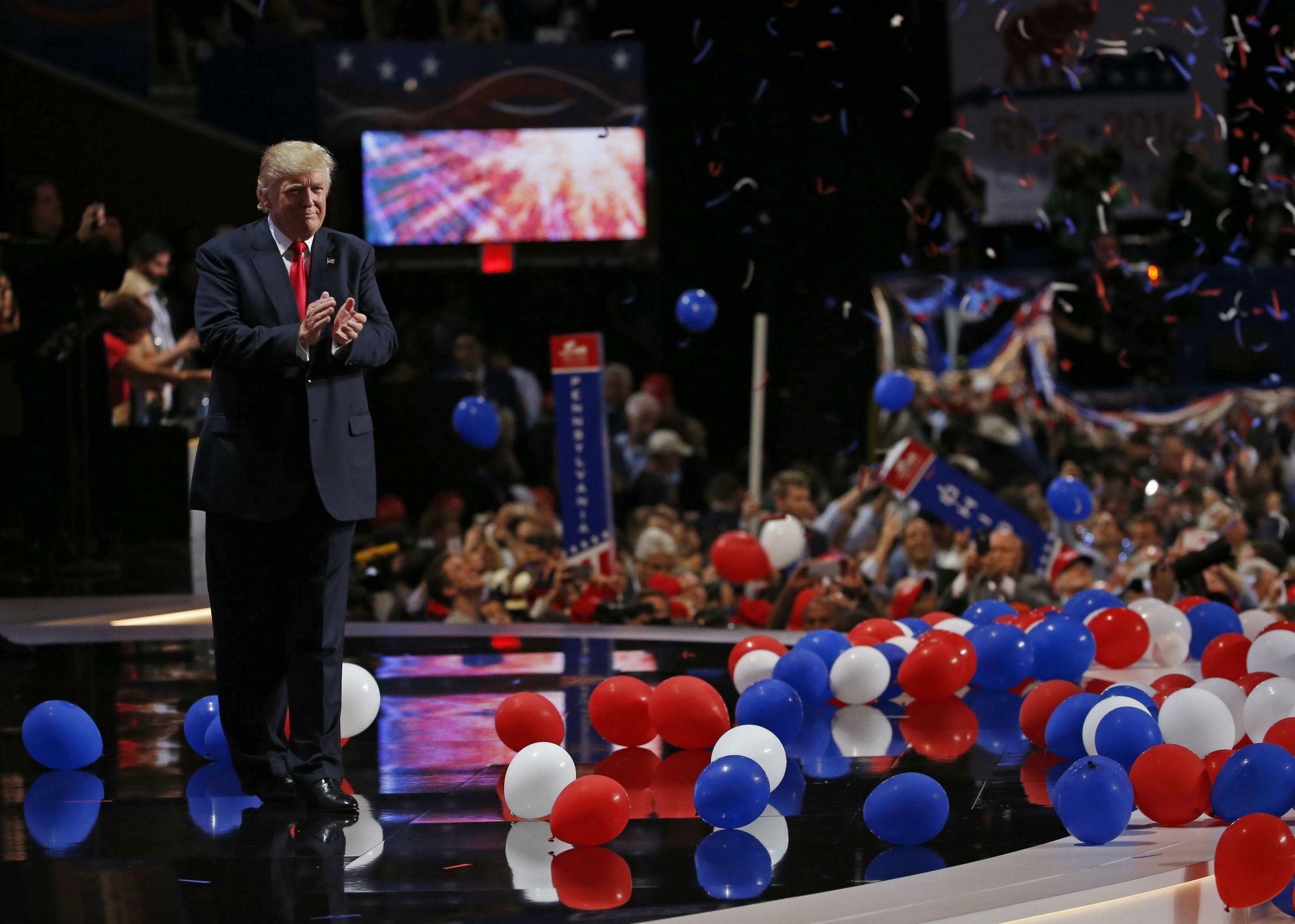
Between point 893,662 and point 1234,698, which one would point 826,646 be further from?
point 1234,698

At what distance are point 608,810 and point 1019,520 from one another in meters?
3.75

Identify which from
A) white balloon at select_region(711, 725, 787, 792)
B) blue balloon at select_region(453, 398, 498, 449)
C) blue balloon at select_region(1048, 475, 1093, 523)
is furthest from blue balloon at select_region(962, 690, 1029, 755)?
blue balloon at select_region(453, 398, 498, 449)

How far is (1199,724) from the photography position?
11.2ft

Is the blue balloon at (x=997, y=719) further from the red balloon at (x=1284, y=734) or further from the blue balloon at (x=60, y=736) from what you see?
the blue balloon at (x=60, y=736)

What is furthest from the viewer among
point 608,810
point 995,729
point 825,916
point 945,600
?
point 945,600

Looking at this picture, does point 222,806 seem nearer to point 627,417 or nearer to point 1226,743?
point 1226,743

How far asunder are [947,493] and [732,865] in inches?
147

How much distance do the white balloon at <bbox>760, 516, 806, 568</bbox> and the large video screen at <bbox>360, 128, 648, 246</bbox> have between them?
4304mm

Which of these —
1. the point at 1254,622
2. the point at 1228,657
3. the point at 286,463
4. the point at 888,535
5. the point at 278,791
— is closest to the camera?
the point at 286,463

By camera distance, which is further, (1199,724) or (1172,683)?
(1172,683)

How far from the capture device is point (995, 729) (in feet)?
13.4

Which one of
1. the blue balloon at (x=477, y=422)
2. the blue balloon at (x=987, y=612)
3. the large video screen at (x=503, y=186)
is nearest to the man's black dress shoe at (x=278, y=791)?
the blue balloon at (x=987, y=612)

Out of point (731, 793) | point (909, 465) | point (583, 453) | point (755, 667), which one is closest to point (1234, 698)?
point (755, 667)

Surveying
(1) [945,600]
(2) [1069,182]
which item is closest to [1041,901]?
(1) [945,600]
